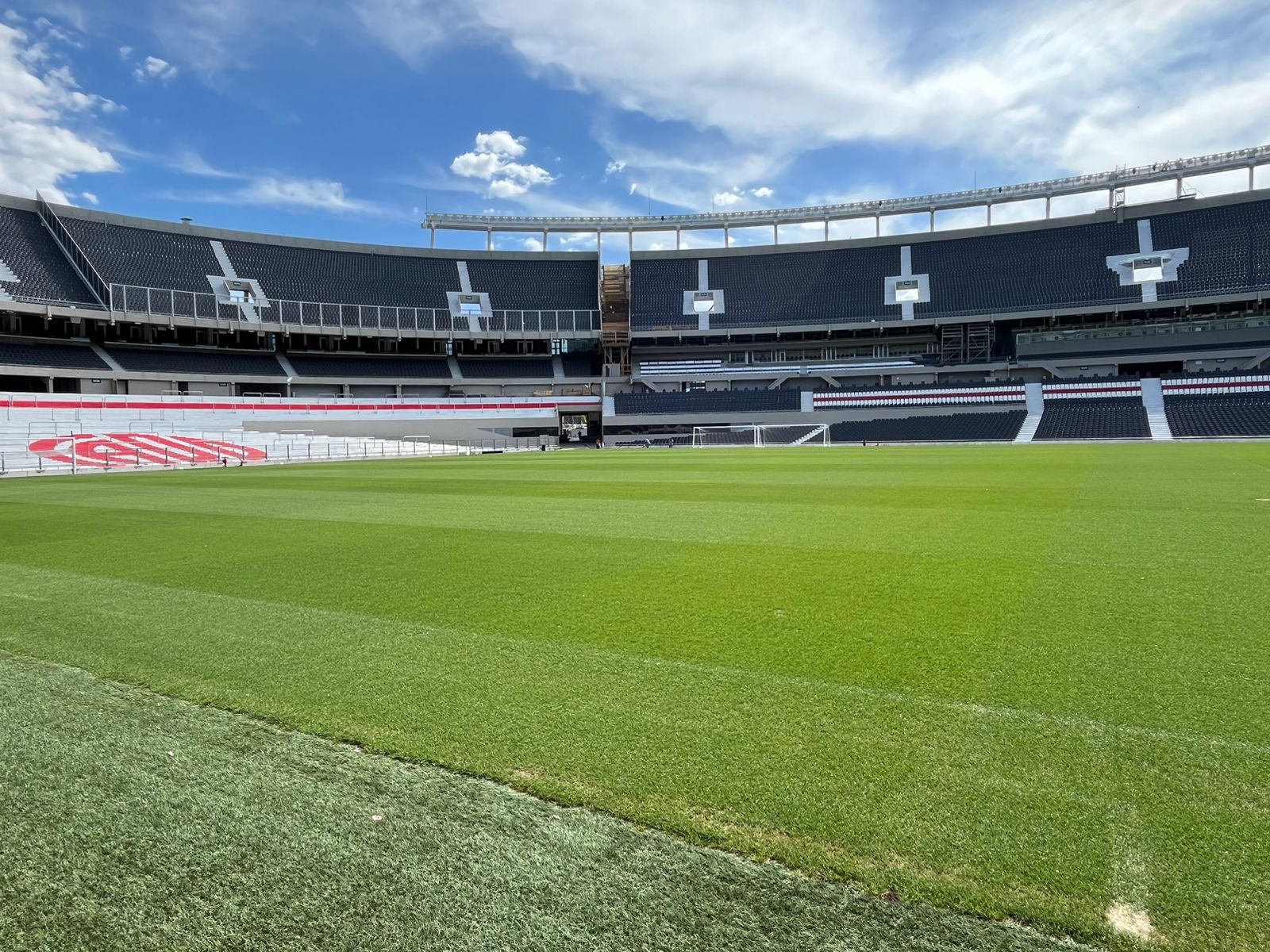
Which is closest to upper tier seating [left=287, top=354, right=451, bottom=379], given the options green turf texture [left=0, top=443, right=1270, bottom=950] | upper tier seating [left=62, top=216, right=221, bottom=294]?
upper tier seating [left=62, top=216, right=221, bottom=294]

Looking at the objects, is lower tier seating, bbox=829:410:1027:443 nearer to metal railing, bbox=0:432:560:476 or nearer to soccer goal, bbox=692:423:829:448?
soccer goal, bbox=692:423:829:448

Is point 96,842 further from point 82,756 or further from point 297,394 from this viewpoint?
point 297,394

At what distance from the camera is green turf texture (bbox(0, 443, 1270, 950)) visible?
2295mm

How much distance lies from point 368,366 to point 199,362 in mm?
12094

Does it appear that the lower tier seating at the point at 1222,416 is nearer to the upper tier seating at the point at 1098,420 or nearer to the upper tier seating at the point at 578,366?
the upper tier seating at the point at 1098,420

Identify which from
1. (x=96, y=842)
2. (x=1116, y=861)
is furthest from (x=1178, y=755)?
(x=96, y=842)

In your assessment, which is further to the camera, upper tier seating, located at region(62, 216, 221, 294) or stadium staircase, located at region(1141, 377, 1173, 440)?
upper tier seating, located at region(62, 216, 221, 294)

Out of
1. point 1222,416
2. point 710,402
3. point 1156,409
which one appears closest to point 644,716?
point 1222,416

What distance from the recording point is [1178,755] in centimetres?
284

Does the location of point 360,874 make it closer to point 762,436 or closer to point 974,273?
point 762,436

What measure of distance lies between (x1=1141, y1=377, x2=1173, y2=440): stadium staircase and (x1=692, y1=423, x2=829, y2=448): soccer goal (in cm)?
1840

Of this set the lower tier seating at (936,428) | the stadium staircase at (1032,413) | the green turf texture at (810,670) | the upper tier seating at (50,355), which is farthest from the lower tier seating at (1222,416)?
the upper tier seating at (50,355)

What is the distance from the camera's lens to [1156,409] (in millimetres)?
43906

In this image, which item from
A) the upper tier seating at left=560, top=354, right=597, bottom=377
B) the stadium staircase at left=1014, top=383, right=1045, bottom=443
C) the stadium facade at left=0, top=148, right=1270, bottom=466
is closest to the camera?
the stadium staircase at left=1014, top=383, right=1045, bottom=443
